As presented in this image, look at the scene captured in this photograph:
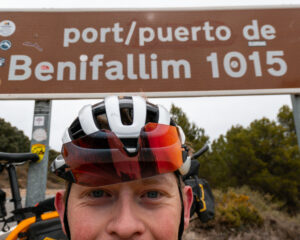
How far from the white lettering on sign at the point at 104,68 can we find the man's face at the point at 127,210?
2328 mm

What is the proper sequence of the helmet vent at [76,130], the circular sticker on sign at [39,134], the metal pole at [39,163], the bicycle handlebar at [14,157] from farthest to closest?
1. the circular sticker on sign at [39,134]
2. the metal pole at [39,163]
3. the bicycle handlebar at [14,157]
4. the helmet vent at [76,130]

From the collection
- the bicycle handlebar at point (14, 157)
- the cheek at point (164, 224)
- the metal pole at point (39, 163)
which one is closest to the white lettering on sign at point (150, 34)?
the metal pole at point (39, 163)

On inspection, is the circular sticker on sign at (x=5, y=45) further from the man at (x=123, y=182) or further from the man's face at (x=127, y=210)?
the man's face at (x=127, y=210)

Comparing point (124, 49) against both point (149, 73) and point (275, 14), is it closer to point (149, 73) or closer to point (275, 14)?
point (149, 73)

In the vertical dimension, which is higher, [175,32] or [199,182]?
[175,32]

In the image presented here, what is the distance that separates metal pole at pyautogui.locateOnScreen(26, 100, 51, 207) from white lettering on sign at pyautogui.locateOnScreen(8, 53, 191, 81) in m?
0.65

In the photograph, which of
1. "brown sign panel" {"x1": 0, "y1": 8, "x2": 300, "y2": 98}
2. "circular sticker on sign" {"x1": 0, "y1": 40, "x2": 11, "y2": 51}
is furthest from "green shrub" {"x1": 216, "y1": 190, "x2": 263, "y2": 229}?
"circular sticker on sign" {"x1": 0, "y1": 40, "x2": 11, "y2": 51}

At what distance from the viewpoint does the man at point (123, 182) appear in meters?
0.93

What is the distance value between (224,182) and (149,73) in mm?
14418

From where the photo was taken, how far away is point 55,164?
3.83ft

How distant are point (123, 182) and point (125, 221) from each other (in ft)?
0.54

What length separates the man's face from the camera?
2.97ft

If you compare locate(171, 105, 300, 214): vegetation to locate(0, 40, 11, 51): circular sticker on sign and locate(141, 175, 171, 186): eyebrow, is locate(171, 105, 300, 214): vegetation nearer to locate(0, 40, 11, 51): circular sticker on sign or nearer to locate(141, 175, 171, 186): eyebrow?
locate(0, 40, 11, 51): circular sticker on sign

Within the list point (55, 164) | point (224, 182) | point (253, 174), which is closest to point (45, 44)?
point (55, 164)
